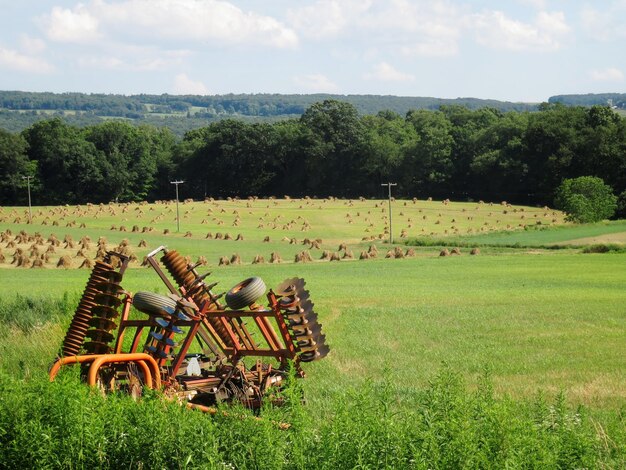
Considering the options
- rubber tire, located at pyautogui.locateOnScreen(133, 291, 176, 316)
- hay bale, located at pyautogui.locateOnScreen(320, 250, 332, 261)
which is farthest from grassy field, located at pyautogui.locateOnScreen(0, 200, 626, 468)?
hay bale, located at pyautogui.locateOnScreen(320, 250, 332, 261)

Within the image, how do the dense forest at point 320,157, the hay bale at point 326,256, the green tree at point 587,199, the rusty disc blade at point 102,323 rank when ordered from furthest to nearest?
the dense forest at point 320,157 → the green tree at point 587,199 → the hay bale at point 326,256 → the rusty disc blade at point 102,323

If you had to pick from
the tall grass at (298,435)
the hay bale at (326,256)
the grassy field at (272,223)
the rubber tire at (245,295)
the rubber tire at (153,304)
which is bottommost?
the grassy field at (272,223)

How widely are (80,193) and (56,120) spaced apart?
10.3m

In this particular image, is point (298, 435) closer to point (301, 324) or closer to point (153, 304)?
point (301, 324)

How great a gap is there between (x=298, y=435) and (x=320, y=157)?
394 ft

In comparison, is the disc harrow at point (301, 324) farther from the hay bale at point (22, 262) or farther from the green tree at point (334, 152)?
the green tree at point (334, 152)

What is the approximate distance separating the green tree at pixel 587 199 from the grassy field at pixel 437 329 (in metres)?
12.8

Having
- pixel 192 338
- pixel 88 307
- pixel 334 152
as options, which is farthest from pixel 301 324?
pixel 334 152

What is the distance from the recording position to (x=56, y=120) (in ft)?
403

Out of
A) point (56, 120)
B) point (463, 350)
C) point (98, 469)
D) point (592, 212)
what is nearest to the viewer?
point (98, 469)

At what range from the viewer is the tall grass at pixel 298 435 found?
26.1 feet

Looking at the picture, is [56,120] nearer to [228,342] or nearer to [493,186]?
[493,186]

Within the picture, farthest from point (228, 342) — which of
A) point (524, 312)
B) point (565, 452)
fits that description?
point (524, 312)

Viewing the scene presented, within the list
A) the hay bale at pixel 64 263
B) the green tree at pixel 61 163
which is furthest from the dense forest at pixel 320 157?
the hay bale at pixel 64 263
